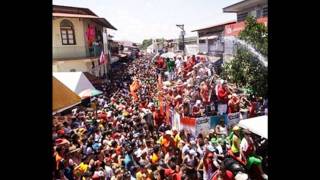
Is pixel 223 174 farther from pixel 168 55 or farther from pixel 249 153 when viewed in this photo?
pixel 168 55

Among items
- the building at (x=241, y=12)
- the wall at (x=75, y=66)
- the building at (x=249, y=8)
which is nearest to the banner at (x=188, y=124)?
the building at (x=241, y=12)

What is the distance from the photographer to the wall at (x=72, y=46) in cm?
786

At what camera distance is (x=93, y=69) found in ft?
25.2

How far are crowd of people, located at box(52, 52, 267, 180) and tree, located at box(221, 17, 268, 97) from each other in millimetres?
448

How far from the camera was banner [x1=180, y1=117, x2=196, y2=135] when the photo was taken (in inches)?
163

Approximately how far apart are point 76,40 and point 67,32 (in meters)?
0.32

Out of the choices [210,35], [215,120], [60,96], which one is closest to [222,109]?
[215,120]

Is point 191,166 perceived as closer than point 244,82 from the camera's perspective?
Yes

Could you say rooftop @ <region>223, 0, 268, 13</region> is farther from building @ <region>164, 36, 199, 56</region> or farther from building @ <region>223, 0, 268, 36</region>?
building @ <region>164, 36, 199, 56</region>

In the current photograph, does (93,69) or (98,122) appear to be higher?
(93,69)

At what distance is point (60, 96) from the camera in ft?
6.92
